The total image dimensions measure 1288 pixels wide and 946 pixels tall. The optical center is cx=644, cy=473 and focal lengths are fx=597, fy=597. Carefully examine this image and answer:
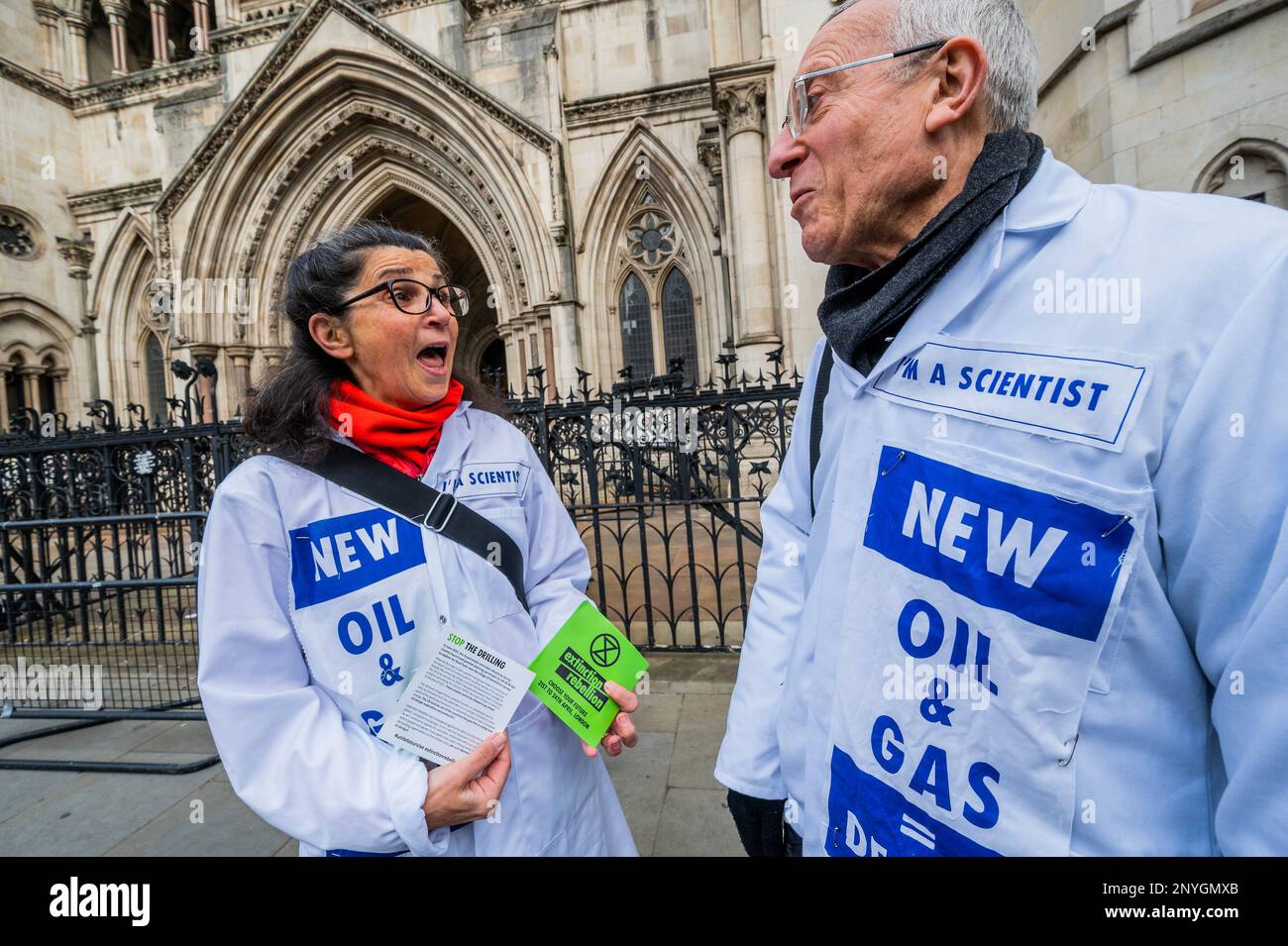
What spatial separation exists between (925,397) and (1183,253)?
386 millimetres

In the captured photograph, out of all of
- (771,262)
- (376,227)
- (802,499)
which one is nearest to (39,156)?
(771,262)

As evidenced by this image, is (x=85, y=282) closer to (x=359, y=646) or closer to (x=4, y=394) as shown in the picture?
(x=4, y=394)

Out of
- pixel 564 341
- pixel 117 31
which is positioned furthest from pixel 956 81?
pixel 117 31

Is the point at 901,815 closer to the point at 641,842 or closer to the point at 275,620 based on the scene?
the point at 275,620

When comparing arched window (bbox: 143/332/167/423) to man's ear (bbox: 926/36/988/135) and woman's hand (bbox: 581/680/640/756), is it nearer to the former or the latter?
woman's hand (bbox: 581/680/640/756)

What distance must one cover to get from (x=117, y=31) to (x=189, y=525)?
75.3ft

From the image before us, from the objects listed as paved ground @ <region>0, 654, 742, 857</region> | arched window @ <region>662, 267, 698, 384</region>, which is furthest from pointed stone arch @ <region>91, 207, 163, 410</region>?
paved ground @ <region>0, 654, 742, 857</region>

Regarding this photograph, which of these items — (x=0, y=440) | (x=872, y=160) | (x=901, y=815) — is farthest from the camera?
(x=0, y=440)

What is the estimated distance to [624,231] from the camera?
14.4 meters

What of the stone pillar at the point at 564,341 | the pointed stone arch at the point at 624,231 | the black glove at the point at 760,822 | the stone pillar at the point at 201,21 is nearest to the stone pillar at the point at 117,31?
the stone pillar at the point at 201,21

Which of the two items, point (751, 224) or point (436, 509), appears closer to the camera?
point (436, 509)

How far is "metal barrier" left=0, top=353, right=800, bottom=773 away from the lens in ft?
14.6

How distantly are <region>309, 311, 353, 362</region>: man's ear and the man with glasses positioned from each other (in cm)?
119

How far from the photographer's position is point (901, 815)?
1.01 metres
